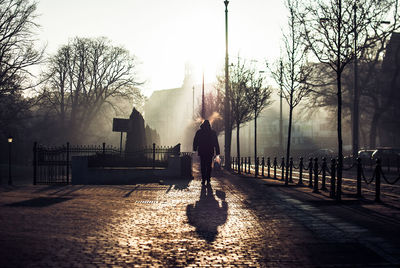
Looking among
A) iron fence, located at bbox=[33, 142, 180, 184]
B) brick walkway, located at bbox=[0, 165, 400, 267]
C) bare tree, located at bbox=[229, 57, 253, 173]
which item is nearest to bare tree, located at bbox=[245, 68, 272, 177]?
bare tree, located at bbox=[229, 57, 253, 173]

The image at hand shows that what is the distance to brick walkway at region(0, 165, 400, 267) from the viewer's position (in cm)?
525

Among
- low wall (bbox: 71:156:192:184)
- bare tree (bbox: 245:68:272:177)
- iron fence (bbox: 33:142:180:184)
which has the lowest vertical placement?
low wall (bbox: 71:156:192:184)

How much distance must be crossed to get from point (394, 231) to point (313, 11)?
8.84 meters

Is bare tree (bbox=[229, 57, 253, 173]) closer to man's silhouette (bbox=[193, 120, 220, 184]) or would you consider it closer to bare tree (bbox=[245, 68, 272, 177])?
bare tree (bbox=[245, 68, 272, 177])

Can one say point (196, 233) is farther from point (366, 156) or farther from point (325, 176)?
point (366, 156)

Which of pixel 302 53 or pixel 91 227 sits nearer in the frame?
pixel 91 227

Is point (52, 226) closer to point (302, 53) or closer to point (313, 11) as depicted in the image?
point (313, 11)

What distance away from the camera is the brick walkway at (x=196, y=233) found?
5254mm

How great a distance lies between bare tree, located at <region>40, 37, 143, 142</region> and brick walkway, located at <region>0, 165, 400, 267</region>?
3637cm

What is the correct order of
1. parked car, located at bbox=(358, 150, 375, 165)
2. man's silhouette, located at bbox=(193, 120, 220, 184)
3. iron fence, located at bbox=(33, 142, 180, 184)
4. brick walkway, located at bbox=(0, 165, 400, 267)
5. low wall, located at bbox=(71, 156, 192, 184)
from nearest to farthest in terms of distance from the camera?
brick walkway, located at bbox=(0, 165, 400, 267)
man's silhouette, located at bbox=(193, 120, 220, 184)
iron fence, located at bbox=(33, 142, 180, 184)
low wall, located at bbox=(71, 156, 192, 184)
parked car, located at bbox=(358, 150, 375, 165)

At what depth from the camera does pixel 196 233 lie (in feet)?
22.4

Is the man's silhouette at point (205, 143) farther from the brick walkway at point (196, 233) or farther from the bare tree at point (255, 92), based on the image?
the bare tree at point (255, 92)

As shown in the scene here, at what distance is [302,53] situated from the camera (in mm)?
18688

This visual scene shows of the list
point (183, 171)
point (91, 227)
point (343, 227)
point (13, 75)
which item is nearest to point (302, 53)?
point (183, 171)
